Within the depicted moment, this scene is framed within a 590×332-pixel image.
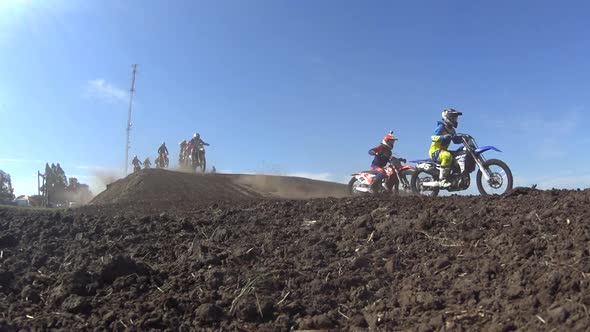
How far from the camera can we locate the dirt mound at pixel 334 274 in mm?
3188

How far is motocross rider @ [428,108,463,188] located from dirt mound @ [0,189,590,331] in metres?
3.91

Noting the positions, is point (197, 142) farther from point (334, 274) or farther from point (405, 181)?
point (334, 274)

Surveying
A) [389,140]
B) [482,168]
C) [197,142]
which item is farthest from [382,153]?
[197,142]

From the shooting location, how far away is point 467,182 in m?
9.52

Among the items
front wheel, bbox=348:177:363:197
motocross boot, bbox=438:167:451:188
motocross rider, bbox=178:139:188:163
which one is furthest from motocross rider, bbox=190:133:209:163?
motocross boot, bbox=438:167:451:188

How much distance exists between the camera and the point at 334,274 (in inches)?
160

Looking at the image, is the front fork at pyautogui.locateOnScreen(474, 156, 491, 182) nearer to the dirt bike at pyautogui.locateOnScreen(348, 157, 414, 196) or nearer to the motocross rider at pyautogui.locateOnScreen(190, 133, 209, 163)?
the dirt bike at pyautogui.locateOnScreen(348, 157, 414, 196)

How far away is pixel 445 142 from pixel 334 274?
665cm

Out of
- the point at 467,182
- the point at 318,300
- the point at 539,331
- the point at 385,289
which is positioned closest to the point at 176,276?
the point at 318,300

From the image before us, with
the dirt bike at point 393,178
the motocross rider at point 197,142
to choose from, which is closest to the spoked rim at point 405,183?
the dirt bike at point 393,178

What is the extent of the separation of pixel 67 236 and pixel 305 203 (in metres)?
3.15

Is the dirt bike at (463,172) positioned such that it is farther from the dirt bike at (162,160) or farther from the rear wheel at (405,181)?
the dirt bike at (162,160)

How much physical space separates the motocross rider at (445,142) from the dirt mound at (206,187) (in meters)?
6.13

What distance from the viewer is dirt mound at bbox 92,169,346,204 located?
51.1 ft
